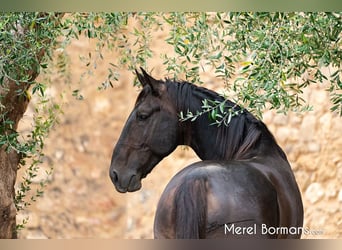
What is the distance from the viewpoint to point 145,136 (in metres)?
3.41

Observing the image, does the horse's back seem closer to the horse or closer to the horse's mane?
the horse

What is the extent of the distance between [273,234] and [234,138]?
444mm

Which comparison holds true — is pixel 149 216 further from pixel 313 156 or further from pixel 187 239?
pixel 187 239

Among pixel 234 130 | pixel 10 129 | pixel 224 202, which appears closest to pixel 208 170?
pixel 224 202

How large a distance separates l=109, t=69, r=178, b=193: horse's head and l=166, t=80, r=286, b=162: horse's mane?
7cm

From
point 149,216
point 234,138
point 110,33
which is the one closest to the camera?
point 234,138

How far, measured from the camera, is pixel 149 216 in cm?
466

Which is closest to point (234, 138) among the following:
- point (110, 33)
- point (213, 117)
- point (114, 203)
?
point (213, 117)

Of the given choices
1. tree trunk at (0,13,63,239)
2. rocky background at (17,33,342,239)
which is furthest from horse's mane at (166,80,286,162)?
rocky background at (17,33,342,239)

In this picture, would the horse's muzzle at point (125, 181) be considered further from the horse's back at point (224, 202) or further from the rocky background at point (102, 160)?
the rocky background at point (102, 160)

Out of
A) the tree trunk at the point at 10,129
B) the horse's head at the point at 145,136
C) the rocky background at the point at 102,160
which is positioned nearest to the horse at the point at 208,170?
the horse's head at the point at 145,136

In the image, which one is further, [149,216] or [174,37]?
[149,216]

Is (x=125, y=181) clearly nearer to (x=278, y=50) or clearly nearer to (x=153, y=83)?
(x=153, y=83)

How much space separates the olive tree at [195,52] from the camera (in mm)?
3086
